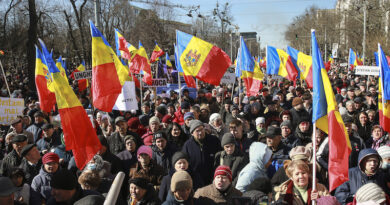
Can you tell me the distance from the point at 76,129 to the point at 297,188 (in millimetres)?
2531

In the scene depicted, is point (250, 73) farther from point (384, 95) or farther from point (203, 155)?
point (203, 155)

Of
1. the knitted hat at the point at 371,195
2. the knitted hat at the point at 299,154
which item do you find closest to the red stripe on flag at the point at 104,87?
the knitted hat at the point at 299,154

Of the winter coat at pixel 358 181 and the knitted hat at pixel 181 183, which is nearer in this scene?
the knitted hat at pixel 181 183

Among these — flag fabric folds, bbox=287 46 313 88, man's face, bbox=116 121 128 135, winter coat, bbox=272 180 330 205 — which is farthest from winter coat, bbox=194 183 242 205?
flag fabric folds, bbox=287 46 313 88

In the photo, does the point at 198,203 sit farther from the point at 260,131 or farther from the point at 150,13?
the point at 150,13

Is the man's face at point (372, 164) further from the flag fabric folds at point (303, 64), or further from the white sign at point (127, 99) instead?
the flag fabric folds at point (303, 64)

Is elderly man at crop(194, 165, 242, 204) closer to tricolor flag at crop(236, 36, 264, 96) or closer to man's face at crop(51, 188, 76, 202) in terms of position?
man's face at crop(51, 188, 76, 202)

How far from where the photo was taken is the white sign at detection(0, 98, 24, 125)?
8.30m

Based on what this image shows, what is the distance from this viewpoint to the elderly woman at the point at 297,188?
3.75 m

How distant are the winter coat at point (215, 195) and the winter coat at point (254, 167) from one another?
1.72 ft

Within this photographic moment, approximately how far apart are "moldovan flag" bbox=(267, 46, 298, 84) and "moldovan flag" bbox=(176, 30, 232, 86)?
152 inches

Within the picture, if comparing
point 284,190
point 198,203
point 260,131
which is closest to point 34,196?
point 198,203

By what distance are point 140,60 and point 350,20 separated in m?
31.3

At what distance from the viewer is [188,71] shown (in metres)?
8.85
